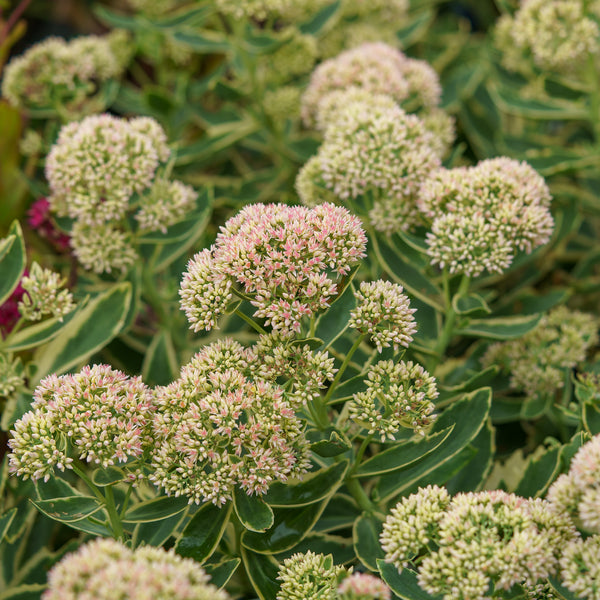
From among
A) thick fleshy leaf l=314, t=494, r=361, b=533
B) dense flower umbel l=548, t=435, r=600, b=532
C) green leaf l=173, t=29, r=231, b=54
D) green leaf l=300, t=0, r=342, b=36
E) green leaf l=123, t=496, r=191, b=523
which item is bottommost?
thick fleshy leaf l=314, t=494, r=361, b=533

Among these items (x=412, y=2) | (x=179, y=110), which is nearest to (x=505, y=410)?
(x=179, y=110)

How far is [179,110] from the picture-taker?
242cm

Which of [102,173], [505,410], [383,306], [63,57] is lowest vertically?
[505,410]

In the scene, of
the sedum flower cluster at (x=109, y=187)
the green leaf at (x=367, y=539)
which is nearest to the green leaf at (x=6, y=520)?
the sedum flower cluster at (x=109, y=187)

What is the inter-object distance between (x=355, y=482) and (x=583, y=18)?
59.0 inches

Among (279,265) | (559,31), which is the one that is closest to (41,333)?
(279,265)

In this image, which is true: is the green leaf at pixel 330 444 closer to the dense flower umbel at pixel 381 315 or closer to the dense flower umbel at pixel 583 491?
the dense flower umbel at pixel 381 315

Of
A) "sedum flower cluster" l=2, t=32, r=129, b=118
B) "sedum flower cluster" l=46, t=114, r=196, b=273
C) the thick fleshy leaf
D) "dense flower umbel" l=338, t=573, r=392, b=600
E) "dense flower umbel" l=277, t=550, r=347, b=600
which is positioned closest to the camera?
"dense flower umbel" l=338, t=573, r=392, b=600

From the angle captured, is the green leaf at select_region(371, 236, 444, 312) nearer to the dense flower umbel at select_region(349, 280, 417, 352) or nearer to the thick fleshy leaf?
the dense flower umbel at select_region(349, 280, 417, 352)

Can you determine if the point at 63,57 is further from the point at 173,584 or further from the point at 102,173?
the point at 173,584

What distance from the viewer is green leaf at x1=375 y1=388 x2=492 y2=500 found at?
1.41 m

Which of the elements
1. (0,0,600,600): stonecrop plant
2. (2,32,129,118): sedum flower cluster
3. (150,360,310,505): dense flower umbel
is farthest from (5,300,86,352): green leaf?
(2,32,129,118): sedum flower cluster

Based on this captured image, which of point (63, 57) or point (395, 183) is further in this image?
point (63, 57)

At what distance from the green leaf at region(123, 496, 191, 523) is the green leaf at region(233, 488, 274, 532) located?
104mm
